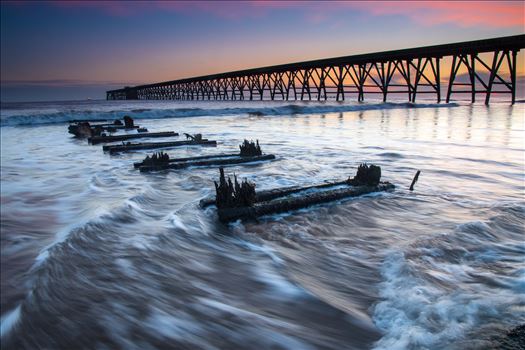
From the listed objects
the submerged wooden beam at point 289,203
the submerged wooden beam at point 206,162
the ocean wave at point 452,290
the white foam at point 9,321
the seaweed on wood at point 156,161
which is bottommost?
the white foam at point 9,321

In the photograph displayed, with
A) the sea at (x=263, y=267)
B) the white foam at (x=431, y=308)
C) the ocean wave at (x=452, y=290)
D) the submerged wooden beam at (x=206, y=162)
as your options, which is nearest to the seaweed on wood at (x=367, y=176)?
the sea at (x=263, y=267)

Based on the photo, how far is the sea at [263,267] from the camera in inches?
102

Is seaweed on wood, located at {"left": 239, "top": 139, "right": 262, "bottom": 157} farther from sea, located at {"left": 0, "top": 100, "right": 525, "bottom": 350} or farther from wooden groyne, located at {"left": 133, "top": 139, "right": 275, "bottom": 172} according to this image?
sea, located at {"left": 0, "top": 100, "right": 525, "bottom": 350}

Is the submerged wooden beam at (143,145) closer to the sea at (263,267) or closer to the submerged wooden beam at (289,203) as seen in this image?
the sea at (263,267)

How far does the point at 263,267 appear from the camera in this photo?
138 inches

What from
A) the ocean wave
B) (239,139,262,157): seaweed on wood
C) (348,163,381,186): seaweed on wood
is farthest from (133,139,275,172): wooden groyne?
the ocean wave

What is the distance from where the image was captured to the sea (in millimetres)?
2580

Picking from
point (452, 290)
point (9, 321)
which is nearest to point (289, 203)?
point (452, 290)

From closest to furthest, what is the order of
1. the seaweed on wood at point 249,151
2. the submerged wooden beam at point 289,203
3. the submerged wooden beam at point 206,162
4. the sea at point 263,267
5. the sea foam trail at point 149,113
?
the sea at point 263,267, the submerged wooden beam at point 289,203, the submerged wooden beam at point 206,162, the seaweed on wood at point 249,151, the sea foam trail at point 149,113

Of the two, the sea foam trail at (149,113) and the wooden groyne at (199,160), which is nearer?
the wooden groyne at (199,160)

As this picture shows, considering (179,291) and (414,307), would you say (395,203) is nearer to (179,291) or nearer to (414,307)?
(414,307)

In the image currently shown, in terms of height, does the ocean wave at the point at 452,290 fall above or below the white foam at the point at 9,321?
above

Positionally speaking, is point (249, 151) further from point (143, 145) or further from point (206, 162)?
point (143, 145)

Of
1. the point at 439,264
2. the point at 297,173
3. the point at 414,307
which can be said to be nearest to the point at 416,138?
the point at 297,173
